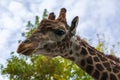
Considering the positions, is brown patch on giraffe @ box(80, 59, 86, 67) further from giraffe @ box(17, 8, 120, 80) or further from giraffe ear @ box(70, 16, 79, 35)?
giraffe ear @ box(70, 16, 79, 35)

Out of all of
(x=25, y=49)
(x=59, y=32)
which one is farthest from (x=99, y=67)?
(x=25, y=49)

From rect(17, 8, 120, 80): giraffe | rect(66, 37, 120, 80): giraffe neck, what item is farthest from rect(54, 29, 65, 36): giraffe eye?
rect(66, 37, 120, 80): giraffe neck

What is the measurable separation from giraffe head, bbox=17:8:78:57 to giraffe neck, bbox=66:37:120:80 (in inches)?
9.9

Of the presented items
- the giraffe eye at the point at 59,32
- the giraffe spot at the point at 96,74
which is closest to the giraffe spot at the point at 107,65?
the giraffe spot at the point at 96,74

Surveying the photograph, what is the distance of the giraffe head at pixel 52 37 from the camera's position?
872cm

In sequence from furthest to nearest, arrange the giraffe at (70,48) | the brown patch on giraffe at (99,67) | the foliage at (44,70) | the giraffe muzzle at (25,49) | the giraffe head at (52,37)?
the foliage at (44,70)
the brown patch on giraffe at (99,67)
the giraffe at (70,48)
the giraffe head at (52,37)
the giraffe muzzle at (25,49)

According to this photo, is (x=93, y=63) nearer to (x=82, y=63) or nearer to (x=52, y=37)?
(x=82, y=63)

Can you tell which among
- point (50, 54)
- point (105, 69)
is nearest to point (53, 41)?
point (50, 54)

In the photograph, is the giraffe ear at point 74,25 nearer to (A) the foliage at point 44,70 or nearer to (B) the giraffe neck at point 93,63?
(B) the giraffe neck at point 93,63

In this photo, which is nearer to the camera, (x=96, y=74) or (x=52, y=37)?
(x=52, y=37)

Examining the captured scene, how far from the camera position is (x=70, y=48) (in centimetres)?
925

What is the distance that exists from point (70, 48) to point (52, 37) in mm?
582

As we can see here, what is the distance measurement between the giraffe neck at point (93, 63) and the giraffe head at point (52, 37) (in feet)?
0.82

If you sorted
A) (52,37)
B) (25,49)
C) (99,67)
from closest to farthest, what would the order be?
1. (25,49)
2. (52,37)
3. (99,67)
